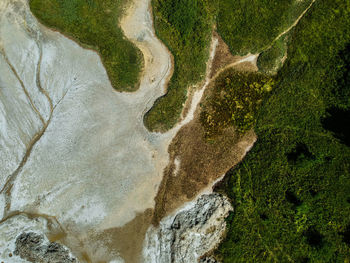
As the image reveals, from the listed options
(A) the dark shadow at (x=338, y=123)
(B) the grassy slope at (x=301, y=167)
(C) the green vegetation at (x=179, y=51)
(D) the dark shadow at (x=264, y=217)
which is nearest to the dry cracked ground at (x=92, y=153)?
(C) the green vegetation at (x=179, y=51)

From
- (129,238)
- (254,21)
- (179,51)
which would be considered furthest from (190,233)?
(254,21)

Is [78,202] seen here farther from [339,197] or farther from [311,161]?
[339,197]

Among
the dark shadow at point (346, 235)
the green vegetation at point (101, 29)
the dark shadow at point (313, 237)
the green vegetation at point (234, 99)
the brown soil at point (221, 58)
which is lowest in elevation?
the dark shadow at point (346, 235)

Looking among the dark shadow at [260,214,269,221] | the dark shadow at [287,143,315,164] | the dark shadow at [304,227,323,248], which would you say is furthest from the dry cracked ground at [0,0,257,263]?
the dark shadow at [304,227,323,248]

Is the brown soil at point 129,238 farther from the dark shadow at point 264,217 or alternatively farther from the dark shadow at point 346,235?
the dark shadow at point 346,235

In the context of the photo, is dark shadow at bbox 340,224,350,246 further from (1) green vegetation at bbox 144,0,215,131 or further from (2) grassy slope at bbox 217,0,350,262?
(1) green vegetation at bbox 144,0,215,131

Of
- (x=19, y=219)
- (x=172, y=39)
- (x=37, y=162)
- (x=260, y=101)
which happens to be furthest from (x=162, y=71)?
(x=19, y=219)

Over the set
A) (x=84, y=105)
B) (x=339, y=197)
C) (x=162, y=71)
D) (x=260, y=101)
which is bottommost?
(x=339, y=197)
